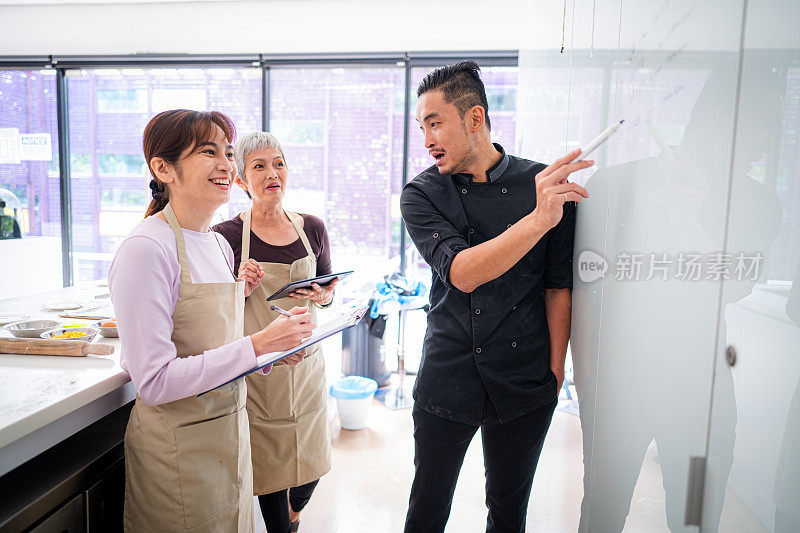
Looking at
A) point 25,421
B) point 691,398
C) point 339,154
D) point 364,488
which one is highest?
point 339,154

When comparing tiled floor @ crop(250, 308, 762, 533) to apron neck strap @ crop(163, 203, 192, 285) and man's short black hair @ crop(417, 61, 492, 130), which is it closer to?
man's short black hair @ crop(417, 61, 492, 130)

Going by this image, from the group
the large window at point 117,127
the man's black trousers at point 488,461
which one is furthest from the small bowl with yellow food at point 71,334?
the large window at point 117,127

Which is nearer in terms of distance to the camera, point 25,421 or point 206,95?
point 25,421

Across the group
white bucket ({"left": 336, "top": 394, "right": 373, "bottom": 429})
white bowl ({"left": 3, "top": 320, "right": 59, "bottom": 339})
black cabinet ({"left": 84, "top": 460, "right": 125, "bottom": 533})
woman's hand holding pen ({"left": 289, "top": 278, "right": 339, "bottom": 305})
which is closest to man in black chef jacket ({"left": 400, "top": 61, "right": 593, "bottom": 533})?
woman's hand holding pen ({"left": 289, "top": 278, "right": 339, "bottom": 305})

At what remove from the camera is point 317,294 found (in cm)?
179

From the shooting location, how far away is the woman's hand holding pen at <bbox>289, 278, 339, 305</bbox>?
5.70 ft

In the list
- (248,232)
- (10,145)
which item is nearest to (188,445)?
(248,232)

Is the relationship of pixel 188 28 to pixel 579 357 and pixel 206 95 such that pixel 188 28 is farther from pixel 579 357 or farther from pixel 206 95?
pixel 579 357

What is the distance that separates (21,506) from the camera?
1.06m

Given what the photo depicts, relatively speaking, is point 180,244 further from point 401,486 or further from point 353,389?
point 353,389

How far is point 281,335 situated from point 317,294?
630 millimetres

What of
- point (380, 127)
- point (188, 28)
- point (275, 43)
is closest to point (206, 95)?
point (188, 28)

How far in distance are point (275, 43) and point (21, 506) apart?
12.8 feet
